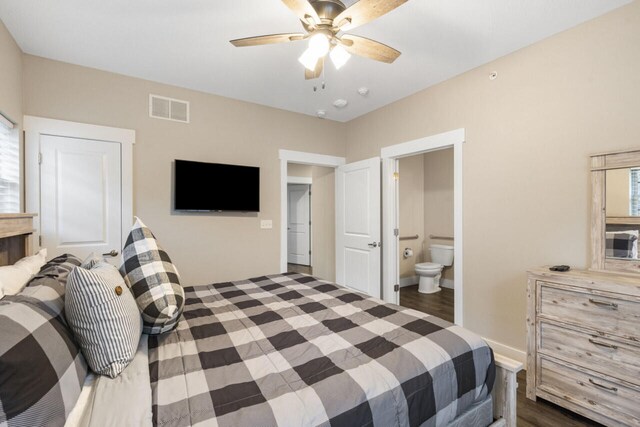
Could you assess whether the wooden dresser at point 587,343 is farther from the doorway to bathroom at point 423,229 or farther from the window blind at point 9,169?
the window blind at point 9,169

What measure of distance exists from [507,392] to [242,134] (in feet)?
10.8

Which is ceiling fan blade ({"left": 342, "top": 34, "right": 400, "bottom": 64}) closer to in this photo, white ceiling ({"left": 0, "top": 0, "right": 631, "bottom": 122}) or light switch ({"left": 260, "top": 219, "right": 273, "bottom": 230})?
white ceiling ({"left": 0, "top": 0, "right": 631, "bottom": 122})

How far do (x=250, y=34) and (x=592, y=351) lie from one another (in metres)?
3.14

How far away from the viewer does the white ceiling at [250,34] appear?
6.28 feet

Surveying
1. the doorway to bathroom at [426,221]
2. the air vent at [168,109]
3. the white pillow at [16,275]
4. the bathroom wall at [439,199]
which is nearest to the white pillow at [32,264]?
the white pillow at [16,275]

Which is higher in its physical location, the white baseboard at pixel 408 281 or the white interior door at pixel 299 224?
the white interior door at pixel 299 224

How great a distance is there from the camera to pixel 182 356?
114cm

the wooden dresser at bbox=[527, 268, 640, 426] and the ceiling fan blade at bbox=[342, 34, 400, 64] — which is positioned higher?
the ceiling fan blade at bbox=[342, 34, 400, 64]

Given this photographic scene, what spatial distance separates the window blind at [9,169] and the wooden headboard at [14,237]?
0.55m

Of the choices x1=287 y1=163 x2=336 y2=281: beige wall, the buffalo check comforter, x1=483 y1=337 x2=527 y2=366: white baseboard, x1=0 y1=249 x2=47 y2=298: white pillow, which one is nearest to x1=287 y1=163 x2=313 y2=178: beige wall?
x1=287 y1=163 x2=336 y2=281: beige wall

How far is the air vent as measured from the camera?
9.70 feet

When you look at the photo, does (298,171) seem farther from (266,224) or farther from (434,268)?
(434,268)

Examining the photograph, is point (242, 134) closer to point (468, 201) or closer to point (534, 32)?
point (468, 201)

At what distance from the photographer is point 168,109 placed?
9.93 feet
